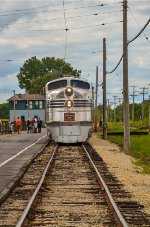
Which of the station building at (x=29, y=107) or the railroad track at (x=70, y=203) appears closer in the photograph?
the railroad track at (x=70, y=203)

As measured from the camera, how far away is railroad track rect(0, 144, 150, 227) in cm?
973

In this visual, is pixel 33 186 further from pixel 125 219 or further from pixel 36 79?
pixel 36 79

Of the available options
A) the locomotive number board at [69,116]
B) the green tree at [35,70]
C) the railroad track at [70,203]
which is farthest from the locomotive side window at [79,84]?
the green tree at [35,70]

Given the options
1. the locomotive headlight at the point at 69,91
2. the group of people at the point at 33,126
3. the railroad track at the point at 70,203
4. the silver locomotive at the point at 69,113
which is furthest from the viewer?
the group of people at the point at 33,126

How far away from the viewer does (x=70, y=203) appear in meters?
11.8

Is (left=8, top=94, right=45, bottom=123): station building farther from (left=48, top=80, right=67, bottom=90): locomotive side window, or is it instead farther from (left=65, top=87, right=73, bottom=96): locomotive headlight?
(left=65, top=87, right=73, bottom=96): locomotive headlight

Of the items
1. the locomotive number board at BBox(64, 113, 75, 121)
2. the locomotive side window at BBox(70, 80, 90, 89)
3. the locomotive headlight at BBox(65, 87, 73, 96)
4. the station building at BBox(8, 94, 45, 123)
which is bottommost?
the locomotive number board at BBox(64, 113, 75, 121)

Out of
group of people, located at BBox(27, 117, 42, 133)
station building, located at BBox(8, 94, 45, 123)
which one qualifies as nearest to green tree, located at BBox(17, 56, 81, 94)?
station building, located at BBox(8, 94, 45, 123)

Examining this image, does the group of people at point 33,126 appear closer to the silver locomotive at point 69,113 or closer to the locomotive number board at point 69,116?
the silver locomotive at point 69,113

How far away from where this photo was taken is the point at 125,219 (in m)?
9.84

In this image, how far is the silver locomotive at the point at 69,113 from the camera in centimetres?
3131

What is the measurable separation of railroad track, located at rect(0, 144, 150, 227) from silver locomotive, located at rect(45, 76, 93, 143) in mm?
13048

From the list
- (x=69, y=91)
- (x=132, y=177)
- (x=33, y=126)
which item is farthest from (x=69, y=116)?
(x=33, y=126)

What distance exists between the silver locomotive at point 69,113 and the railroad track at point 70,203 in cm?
1305
